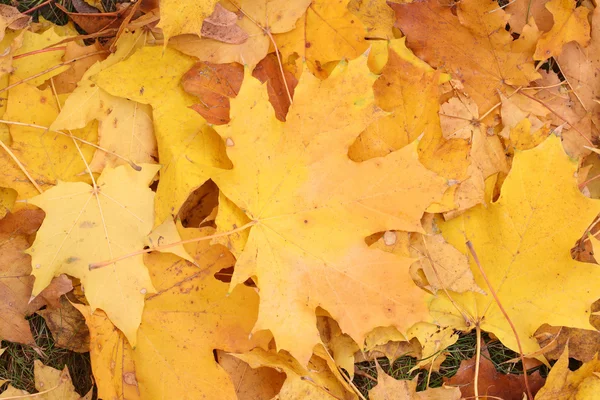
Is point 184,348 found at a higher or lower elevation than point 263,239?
lower

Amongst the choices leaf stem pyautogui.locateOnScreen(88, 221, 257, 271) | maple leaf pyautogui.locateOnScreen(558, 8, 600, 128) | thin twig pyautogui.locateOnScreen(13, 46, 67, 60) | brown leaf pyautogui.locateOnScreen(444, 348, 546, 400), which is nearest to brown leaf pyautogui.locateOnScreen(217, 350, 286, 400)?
leaf stem pyautogui.locateOnScreen(88, 221, 257, 271)

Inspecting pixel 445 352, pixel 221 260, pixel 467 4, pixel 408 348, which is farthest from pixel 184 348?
pixel 467 4

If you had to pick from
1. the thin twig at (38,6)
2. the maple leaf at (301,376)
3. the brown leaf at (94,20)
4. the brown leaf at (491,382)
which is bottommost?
the brown leaf at (491,382)

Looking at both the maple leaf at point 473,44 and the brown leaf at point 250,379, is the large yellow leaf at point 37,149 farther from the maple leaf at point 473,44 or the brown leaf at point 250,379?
the maple leaf at point 473,44

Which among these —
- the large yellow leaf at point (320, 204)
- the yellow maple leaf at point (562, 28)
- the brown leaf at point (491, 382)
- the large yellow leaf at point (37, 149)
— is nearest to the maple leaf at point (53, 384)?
the large yellow leaf at point (37, 149)

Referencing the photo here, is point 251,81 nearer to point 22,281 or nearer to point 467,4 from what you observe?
point 467,4

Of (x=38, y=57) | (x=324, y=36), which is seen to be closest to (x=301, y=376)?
(x=324, y=36)
